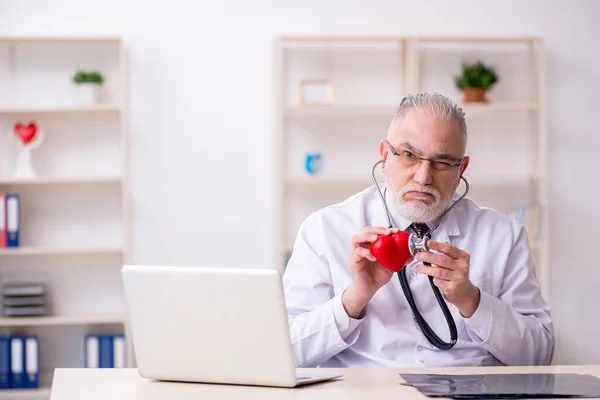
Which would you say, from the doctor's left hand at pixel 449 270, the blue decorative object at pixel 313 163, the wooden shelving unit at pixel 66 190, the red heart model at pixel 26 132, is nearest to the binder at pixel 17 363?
the wooden shelving unit at pixel 66 190

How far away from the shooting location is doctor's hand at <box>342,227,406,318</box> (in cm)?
191

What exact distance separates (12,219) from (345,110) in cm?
179

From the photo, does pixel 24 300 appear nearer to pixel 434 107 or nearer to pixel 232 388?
pixel 434 107

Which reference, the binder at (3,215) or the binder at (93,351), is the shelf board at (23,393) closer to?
the binder at (93,351)

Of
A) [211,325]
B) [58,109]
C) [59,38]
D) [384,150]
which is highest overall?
[59,38]

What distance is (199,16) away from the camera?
4773mm

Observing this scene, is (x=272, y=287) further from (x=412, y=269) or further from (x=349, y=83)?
(x=349, y=83)

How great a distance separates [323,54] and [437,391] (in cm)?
344

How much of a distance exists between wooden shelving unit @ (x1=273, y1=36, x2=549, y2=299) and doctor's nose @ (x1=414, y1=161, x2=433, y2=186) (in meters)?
2.57

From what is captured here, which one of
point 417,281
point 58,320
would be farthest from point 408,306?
point 58,320

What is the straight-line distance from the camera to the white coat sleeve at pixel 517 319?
2066 mm

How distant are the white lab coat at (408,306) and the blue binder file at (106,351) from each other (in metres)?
2.42

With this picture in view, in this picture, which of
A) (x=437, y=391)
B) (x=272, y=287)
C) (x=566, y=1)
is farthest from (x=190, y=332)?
(x=566, y=1)

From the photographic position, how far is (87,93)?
15.1ft
